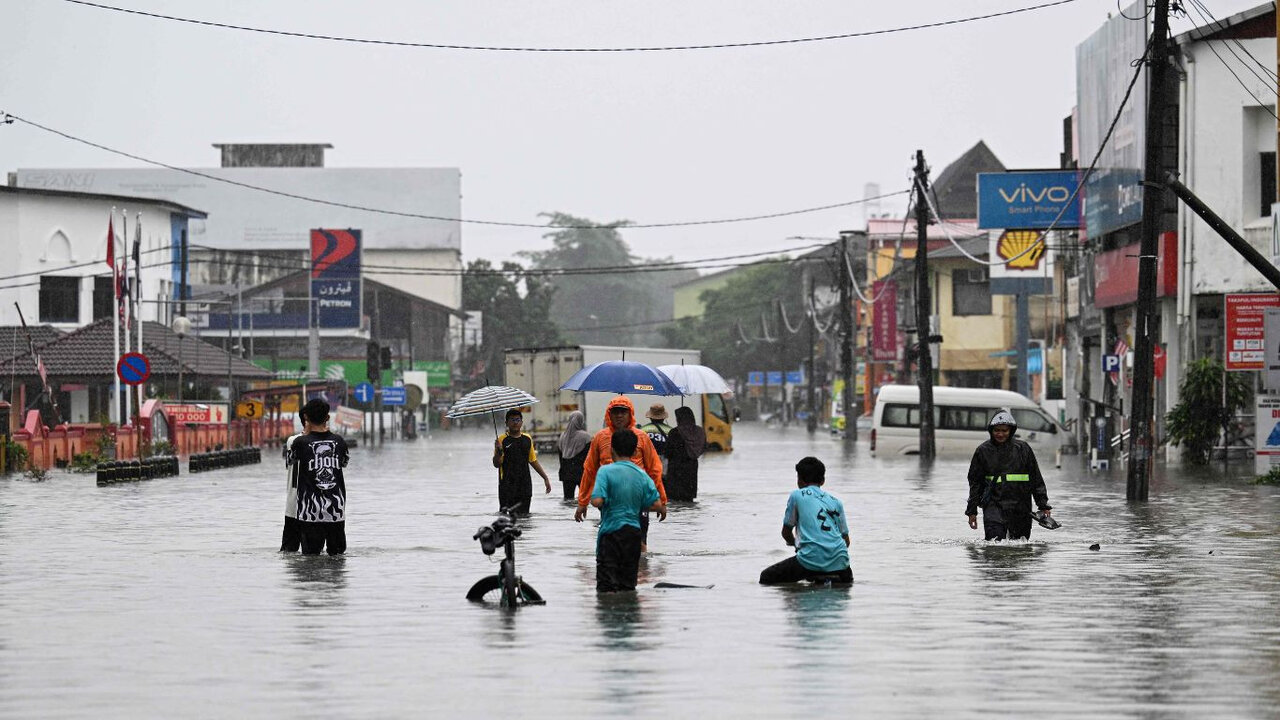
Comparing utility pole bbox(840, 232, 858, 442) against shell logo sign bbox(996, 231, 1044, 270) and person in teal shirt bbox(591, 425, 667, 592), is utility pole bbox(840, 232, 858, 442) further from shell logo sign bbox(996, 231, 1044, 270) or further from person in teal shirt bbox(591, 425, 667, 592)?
person in teal shirt bbox(591, 425, 667, 592)

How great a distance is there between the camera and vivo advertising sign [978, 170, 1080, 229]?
49875mm

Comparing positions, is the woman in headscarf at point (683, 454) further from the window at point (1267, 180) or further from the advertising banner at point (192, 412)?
the advertising banner at point (192, 412)

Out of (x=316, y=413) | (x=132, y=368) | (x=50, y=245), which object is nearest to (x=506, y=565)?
(x=316, y=413)

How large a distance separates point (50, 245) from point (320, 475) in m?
66.0

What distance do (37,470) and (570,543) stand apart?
67.6 ft

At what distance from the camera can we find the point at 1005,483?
758 inches

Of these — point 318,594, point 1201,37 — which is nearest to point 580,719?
point 318,594

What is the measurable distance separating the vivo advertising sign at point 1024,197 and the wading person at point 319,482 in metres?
33.5

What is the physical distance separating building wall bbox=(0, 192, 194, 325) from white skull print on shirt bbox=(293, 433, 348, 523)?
6280cm

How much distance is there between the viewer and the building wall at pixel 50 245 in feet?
260

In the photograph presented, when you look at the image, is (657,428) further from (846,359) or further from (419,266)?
(419,266)

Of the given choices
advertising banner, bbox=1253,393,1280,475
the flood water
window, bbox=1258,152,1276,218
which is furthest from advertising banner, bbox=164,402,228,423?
advertising banner, bbox=1253,393,1280,475

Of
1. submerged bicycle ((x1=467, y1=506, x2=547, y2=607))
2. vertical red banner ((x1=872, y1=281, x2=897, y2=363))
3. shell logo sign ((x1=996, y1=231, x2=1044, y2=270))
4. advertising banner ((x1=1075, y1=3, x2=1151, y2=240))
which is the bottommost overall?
submerged bicycle ((x1=467, y1=506, x2=547, y2=607))

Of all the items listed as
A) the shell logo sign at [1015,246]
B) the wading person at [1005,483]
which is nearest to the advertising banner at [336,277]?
the shell logo sign at [1015,246]
